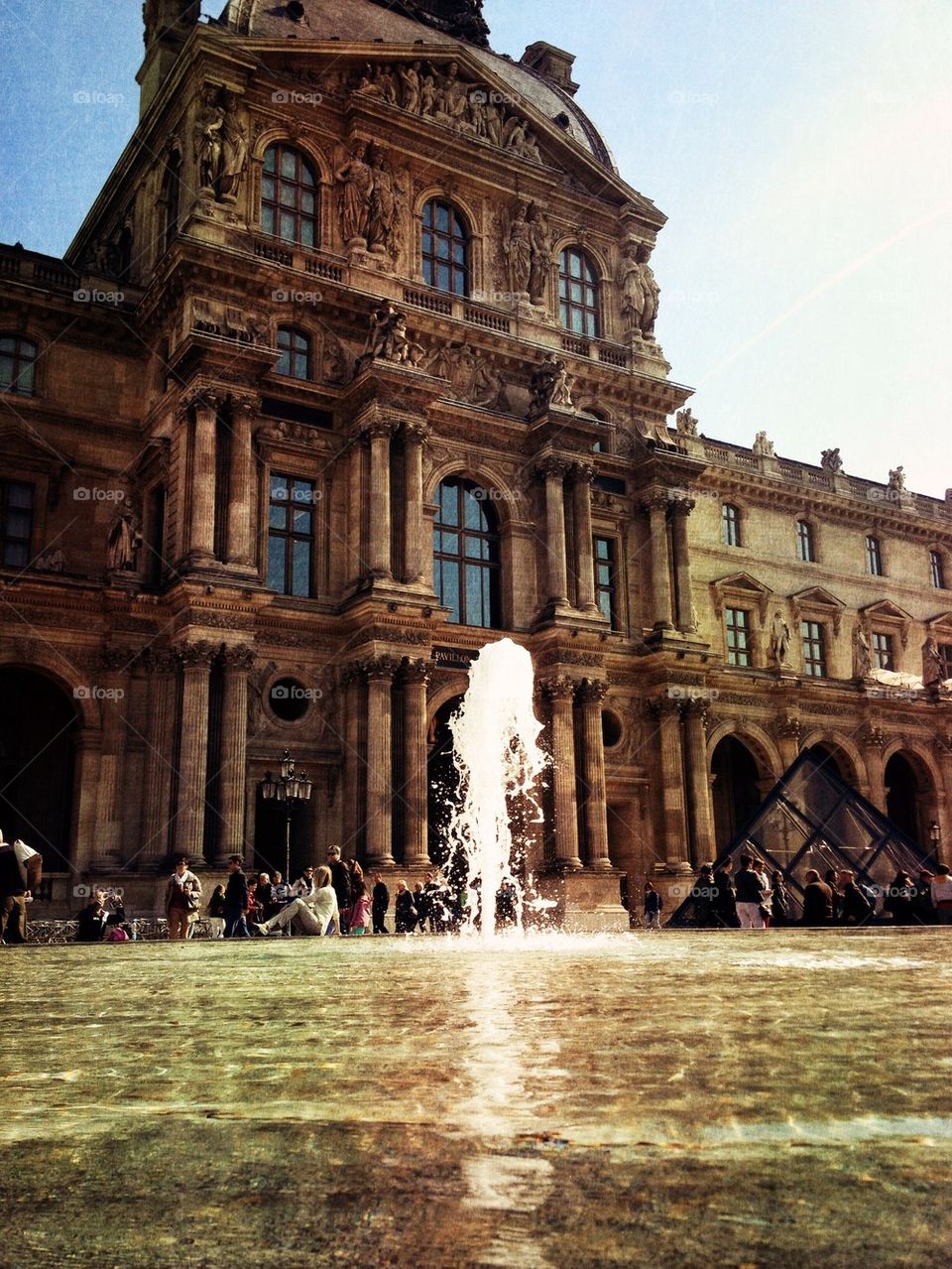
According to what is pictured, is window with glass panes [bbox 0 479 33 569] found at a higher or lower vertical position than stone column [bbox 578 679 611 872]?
higher

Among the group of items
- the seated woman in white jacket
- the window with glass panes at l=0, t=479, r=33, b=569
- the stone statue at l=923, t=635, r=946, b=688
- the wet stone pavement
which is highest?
the window with glass panes at l=0, t=479, r=33, b=569

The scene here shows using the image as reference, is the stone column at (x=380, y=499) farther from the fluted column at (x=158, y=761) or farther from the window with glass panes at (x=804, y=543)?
the window with glass panes at (x=804, y=543)

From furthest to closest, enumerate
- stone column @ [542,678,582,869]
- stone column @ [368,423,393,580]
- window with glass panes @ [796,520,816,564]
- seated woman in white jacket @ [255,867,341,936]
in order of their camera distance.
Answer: window with glass panes @ [796,520,816,564] → stone column @ [542,678,582,869] → stone column @ [368,423,393,580] → seated woman in white jacket @ [255,867,341,936]

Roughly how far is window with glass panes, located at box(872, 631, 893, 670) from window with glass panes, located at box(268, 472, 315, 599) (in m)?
22.3

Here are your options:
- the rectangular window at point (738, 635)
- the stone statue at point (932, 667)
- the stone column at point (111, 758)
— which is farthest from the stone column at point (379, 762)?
the stone statue at point (932, 667)

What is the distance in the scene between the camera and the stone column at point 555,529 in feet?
92.9

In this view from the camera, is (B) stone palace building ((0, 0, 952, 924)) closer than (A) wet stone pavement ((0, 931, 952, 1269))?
No

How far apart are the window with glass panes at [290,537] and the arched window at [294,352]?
8.75 feet

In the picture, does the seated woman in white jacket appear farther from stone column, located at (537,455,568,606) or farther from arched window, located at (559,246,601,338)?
arched window, located at (559,246,601,338)

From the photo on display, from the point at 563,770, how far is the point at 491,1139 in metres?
26.3

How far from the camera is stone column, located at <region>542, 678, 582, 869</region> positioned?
2686 cm

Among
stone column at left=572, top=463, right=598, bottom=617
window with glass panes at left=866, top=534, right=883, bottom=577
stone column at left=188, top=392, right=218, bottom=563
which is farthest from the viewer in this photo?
window with glass panes at left=866, top=534, right=883, bottom=577

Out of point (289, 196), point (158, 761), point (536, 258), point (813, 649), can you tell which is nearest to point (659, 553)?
point (536, 258)

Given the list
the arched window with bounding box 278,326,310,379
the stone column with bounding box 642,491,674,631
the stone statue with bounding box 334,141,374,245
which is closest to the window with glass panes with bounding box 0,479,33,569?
the arched window with bounding box 278,326,310,379
